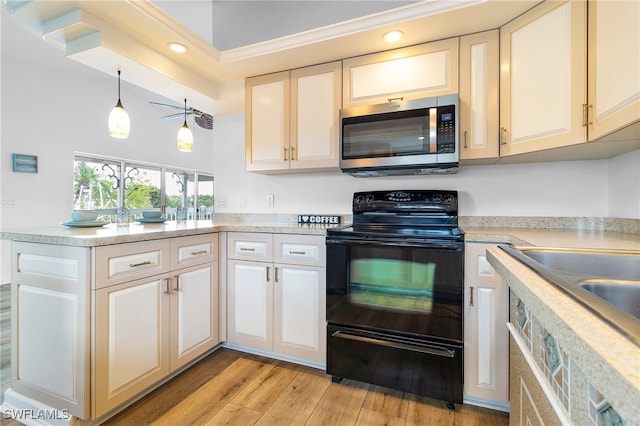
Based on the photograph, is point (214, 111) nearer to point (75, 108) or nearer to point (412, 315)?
point (412, 315)

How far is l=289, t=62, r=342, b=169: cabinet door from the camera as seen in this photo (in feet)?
6.95

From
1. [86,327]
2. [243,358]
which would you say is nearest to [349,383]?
[243,358]

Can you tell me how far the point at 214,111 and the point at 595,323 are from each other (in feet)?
9.84

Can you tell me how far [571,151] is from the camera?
1.60 metres

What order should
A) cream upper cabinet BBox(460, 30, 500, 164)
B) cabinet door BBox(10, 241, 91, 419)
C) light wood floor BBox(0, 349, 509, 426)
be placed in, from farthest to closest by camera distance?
cream upper cabinet BBox(460, 30, 500, 164)
light wood floor BBox(0, 349, 509, 426)
cabinet door BBox(10, 241, 91, 419)

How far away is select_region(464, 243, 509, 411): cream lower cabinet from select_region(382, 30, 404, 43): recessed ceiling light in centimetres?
129

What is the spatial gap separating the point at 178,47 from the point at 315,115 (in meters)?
0.99

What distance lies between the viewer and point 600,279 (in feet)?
2.33

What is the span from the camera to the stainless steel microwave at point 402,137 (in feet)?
5.80

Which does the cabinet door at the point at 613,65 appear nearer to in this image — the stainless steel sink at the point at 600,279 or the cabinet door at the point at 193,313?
the stainless steel sink at the point at 600,279

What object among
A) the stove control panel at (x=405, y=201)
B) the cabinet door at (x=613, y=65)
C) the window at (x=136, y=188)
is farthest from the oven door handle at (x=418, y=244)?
the window at (x=136, y=188)

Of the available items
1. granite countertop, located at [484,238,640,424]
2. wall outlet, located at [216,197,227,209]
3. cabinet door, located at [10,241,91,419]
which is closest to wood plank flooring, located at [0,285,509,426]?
cabinet door, located at [10,241,91,419]

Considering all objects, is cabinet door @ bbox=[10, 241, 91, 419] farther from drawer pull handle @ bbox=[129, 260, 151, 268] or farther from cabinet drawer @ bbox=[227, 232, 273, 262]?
cabinet drawer @ bbox=[227, 232, 273, 262]

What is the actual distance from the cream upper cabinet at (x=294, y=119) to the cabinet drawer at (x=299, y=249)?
56 centimetres
